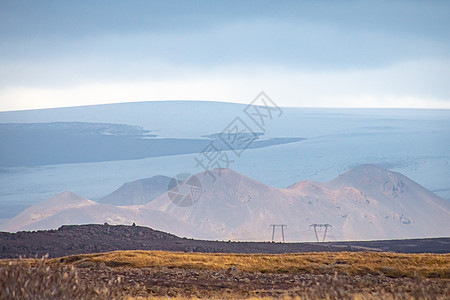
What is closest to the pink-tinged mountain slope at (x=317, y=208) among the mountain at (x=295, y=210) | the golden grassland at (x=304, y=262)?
the mountain at (x=295, y=210)

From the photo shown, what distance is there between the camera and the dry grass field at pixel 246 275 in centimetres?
1788

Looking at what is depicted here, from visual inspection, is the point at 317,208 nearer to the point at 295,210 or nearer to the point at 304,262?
the point at 295,210

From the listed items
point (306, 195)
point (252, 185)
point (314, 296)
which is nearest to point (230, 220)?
point (252, 185)

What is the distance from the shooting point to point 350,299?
53.8 ft

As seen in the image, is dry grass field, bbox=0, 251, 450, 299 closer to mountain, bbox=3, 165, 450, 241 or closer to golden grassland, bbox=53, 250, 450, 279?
golden grassland, bbox=53, 250, 450, 279

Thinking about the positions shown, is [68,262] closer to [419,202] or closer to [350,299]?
[350,299]

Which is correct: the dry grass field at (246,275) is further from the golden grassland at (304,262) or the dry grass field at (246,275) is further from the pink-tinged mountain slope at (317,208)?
the pink-tinged mountain slope at (317,208)

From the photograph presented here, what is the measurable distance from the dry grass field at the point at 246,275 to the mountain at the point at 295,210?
117 metres

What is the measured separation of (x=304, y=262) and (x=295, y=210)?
→ 137 metres

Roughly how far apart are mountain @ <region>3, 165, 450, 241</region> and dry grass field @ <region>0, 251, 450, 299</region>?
116896 millimetres

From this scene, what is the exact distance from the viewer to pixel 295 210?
6590 inches

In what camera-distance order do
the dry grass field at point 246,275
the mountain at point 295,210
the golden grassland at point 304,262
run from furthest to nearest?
the mountain at point 295,210, the golden grassland at point 304,262, the dry grass field at point 246,275

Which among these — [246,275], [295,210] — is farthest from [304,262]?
[295,210]

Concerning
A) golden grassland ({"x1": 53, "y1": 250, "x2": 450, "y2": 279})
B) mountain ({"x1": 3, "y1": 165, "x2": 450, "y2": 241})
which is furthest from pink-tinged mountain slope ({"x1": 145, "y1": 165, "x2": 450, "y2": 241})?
golden grassland ({"x1": 53, "y1": 250, "x2": 450, "y2": 279})
